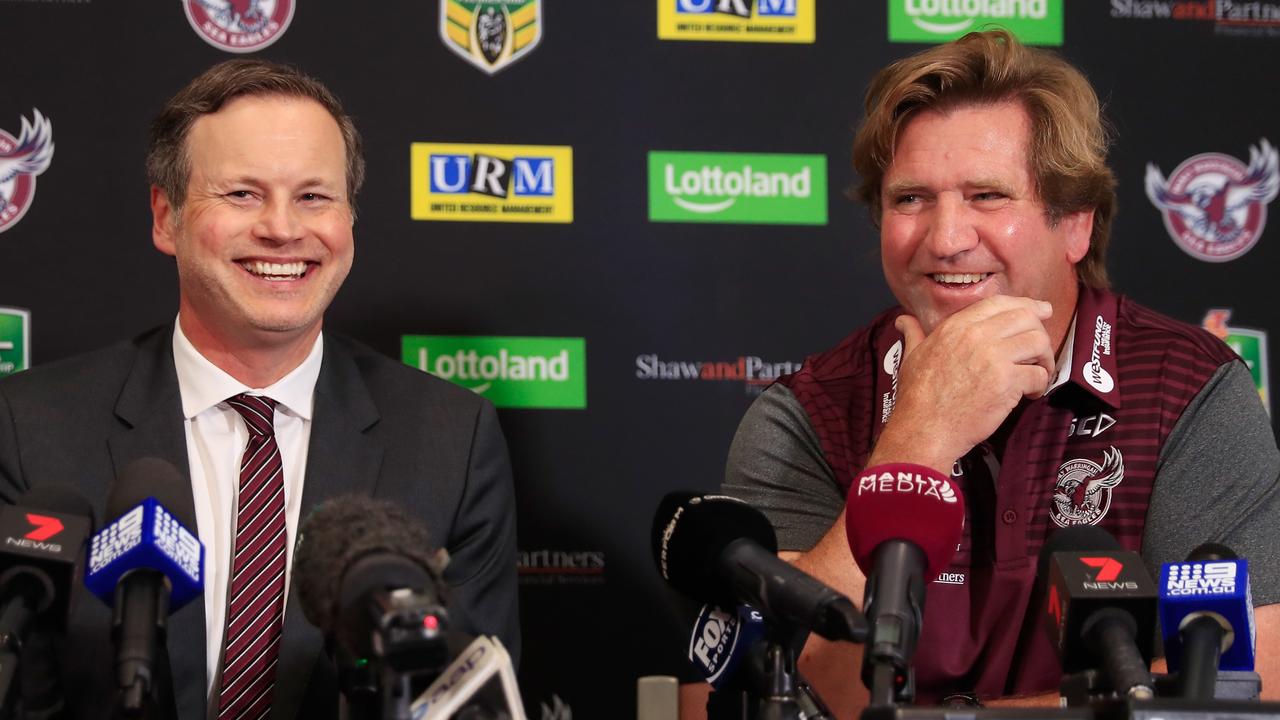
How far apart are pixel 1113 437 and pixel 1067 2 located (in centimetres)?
139

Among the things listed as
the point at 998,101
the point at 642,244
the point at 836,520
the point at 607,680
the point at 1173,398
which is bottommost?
the point at 607,680

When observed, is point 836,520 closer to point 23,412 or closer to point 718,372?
point 718,372

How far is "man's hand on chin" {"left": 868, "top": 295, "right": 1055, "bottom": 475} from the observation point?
82.5 inches

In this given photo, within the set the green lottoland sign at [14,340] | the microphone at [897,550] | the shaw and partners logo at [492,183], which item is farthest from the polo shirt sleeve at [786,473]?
the green lottoland sign at [14,340]

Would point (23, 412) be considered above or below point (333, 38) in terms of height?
below

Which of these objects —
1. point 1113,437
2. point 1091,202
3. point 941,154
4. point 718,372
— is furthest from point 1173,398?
point 718,372

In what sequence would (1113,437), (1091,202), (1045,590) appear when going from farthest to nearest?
(1091,202) < (1113,437) < (1045,590)

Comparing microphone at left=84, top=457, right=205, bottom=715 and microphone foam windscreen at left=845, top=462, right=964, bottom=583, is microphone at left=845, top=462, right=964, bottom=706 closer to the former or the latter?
microphone foam windscreen at left=845, top=462, right=964, bottom=583

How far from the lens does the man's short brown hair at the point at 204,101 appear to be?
2.47 metres

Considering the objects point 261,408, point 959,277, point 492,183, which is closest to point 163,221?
point 261,408

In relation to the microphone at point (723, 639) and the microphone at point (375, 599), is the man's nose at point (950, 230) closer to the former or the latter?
the microphone at point (723, 639)

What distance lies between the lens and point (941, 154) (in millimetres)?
2283

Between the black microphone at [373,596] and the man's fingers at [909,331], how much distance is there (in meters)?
1.23

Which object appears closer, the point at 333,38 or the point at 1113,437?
the point at 1113,437
